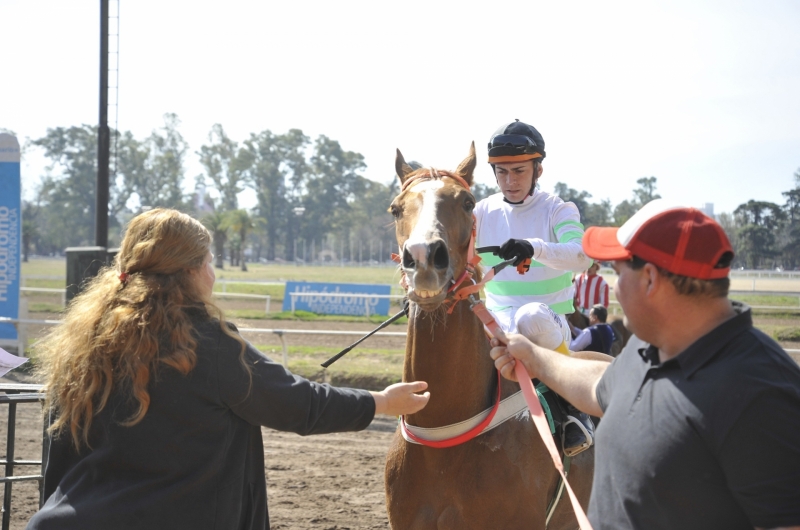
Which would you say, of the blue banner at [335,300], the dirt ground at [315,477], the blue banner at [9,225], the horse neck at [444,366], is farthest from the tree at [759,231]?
the horse neck at [444,366]

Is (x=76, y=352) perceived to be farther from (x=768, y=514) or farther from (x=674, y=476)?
(x=768, y=514)

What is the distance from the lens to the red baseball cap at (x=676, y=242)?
1.71 metres

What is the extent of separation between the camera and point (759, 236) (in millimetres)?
27156

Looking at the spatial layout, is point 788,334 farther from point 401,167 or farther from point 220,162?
point 220,162

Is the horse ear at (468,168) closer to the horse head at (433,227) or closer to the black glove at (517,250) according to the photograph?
the horse head at (433,227)

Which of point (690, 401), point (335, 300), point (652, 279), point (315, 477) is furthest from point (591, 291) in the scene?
point (690, 401)

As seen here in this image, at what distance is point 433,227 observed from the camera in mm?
2994

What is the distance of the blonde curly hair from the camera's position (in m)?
2.12

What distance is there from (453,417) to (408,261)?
2.67 ft

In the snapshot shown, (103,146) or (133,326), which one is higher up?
(103,146)

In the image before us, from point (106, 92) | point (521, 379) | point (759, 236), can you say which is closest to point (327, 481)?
point (521, 379)

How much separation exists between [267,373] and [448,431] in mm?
1195

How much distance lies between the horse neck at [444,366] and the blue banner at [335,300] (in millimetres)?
16595

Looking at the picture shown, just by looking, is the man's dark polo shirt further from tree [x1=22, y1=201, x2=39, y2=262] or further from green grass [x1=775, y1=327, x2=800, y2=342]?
tree [x1=22, y1=201, x2=39, y2=262]
